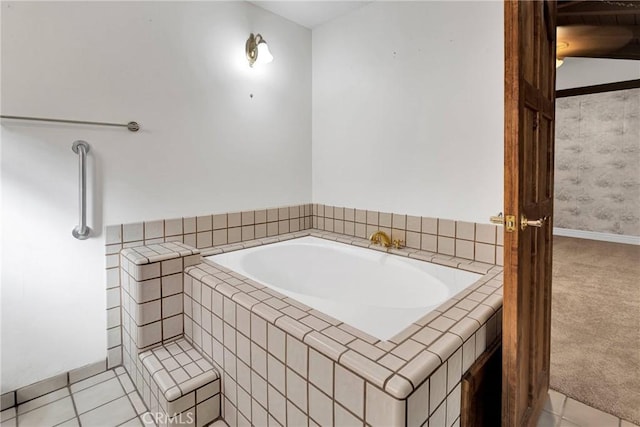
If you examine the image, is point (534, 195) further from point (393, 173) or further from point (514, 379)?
point (393, 173)

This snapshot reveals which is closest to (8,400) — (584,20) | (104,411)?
(104,411)

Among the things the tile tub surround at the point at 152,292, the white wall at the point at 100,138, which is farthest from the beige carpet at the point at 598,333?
the white wall at the point at 100,138

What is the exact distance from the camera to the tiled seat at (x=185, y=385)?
4.26 ft

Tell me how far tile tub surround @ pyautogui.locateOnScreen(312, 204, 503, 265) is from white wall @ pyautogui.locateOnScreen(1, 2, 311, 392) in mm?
697

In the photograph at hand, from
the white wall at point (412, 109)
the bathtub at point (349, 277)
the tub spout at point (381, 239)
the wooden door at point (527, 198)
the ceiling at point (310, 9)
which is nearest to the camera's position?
the wooden door at point (527, 198)

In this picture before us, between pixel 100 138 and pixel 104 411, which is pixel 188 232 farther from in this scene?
pixel 104 411

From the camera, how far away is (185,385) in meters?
1.33

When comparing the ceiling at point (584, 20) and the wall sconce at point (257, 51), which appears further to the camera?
the ceiling at point (584, 20)

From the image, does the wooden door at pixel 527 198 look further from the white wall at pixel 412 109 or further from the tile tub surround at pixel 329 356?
the white wall at pixel 412 109

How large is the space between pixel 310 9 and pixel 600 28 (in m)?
2.91

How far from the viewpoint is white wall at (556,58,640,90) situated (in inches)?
174

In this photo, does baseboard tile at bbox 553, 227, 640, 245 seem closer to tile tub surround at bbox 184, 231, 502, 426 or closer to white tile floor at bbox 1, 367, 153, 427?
tile tub surround at bbox 184, 231, 502, 426

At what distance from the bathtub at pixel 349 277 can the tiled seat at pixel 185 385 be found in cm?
46

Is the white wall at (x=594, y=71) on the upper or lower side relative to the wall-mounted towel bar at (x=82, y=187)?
upper
